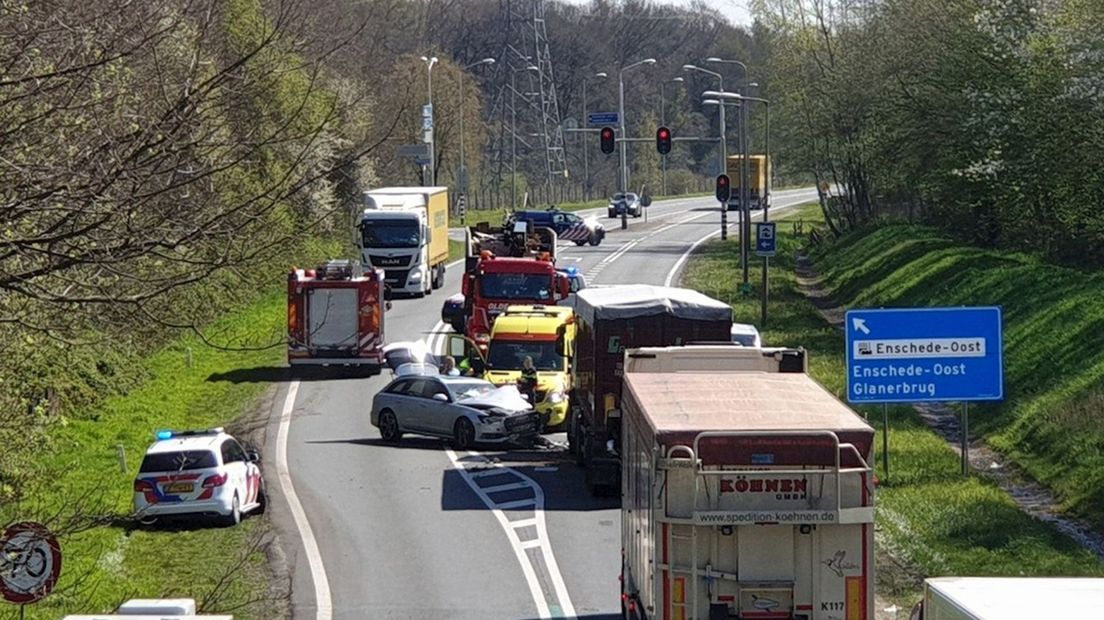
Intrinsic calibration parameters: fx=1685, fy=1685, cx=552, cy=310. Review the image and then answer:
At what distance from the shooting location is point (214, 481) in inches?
987

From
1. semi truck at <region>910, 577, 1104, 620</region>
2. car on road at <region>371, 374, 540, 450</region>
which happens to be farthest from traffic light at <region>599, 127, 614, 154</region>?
semi truck at <region>910, 577, 1104, 620</region>

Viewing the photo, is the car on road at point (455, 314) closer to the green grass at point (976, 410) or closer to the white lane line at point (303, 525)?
the green grass at point (976, 410)

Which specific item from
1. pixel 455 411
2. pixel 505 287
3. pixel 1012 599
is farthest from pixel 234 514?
pixel 1012 599

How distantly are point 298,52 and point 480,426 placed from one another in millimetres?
20573

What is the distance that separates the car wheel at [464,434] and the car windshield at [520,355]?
3414 millimetres

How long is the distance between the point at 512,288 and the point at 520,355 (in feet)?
21.7

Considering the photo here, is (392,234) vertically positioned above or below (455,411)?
above

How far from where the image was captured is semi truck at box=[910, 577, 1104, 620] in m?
9.80

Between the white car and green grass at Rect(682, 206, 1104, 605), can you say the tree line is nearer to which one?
green grass at Rect(682, 206, 1104, 605)

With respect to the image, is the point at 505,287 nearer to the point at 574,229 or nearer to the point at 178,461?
the point at 178,461

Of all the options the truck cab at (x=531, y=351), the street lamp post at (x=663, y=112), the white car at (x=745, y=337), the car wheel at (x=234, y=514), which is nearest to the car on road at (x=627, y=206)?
the street lamp post at (x=663, y=112)

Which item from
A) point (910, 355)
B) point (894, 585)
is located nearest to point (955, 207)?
point (910, 355)

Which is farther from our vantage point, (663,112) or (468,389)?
(663,112)

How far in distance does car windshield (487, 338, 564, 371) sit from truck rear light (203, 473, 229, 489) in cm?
1040
